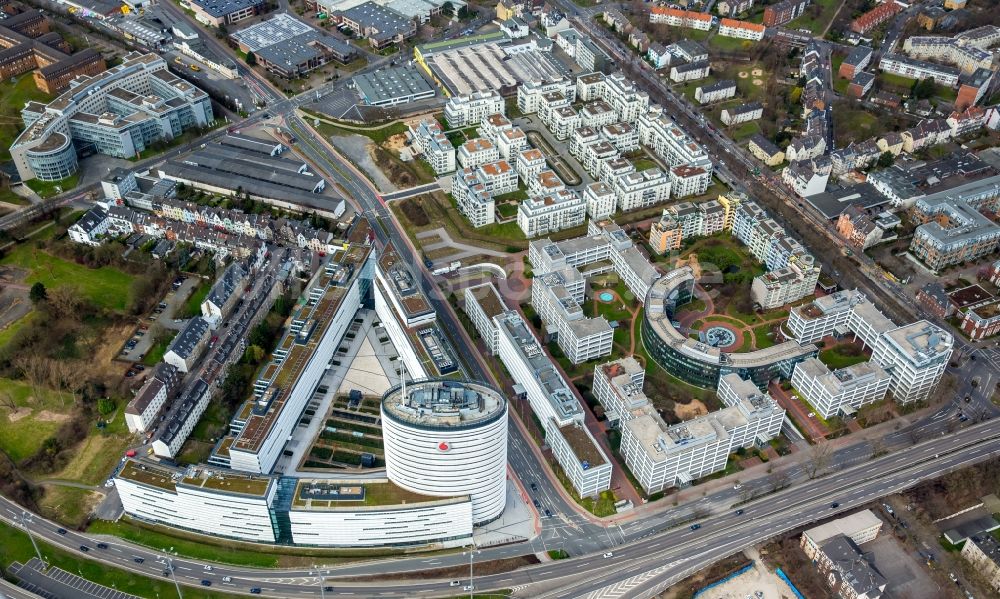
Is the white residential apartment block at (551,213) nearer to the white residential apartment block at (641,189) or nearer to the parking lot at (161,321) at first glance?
the white residential apartment block at (641,189)

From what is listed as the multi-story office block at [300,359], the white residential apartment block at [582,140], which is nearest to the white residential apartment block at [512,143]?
the white residential apartment block at [582,140]

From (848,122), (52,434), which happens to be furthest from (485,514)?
(848,122)

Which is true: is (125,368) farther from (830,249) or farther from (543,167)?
(830,249)

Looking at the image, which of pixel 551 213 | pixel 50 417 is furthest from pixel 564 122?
pixel 50 417

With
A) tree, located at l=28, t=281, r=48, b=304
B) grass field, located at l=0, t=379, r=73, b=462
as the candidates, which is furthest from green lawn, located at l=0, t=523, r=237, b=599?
tree, located at l=28, t=281, r=48, b=304

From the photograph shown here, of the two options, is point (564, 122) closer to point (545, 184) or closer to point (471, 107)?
point (471, 107)

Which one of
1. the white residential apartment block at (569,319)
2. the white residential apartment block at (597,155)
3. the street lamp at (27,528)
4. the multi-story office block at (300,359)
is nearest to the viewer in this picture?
the street lamp at (27,528)
